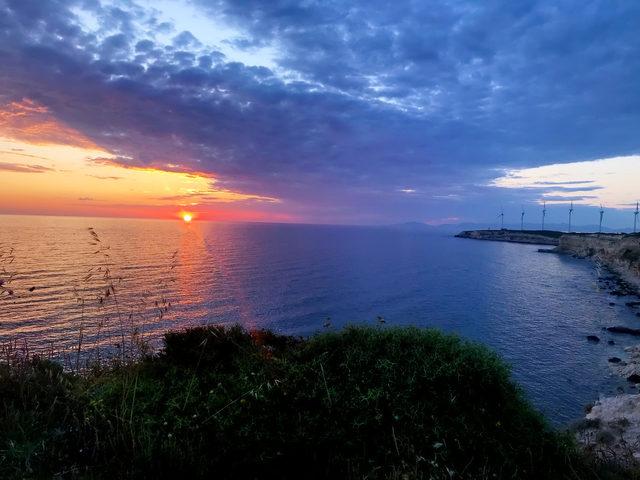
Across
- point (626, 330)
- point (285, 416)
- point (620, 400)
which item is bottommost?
point (626, 330)

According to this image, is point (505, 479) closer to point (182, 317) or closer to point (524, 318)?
point (182, 317)

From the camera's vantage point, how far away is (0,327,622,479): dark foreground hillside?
17.4 ft

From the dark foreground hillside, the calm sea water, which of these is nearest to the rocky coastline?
the calm sea water

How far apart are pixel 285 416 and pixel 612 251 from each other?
5759 inches

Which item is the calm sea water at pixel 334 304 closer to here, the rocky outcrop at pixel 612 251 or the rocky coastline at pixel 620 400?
the rocky coastline at pixel 620 400

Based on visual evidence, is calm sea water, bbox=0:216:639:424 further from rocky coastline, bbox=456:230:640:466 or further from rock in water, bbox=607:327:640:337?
rock in water, bbox=607:327:640:337

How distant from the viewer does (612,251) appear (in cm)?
11875

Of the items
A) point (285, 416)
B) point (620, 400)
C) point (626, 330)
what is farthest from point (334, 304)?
point (285, 416)

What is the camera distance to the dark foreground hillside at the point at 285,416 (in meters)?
5.29

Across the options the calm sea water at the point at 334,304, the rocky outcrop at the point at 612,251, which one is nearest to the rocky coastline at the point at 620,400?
the rocky outcrop at the point at 612,251

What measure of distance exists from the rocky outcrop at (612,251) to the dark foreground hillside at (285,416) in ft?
307

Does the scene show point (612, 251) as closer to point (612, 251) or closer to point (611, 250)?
point (612, 251)

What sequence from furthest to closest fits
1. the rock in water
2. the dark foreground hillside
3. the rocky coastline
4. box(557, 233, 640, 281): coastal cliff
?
box(557, 233, 640, 281): coastal cliff → the rock in water → the rocky coastline → the dark foreground hillside

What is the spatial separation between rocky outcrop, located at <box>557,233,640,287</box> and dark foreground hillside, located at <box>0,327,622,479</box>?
9354cm
